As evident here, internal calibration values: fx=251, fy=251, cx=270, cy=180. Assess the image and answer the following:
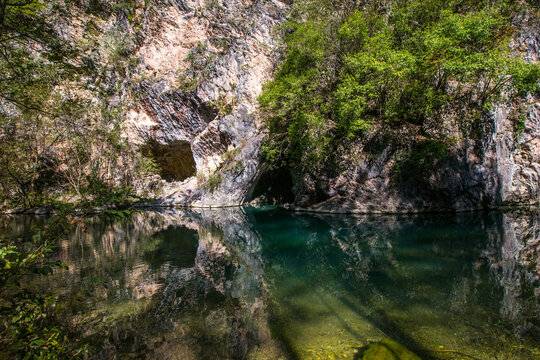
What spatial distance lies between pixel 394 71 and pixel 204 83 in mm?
21905

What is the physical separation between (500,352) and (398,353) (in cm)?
131

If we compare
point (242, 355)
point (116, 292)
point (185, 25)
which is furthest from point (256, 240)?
point (185, 25)

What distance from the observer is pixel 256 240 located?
10859mm

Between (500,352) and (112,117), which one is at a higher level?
(112,117)

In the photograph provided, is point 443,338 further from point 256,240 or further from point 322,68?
point 322,68

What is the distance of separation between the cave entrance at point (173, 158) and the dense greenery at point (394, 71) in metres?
16.8

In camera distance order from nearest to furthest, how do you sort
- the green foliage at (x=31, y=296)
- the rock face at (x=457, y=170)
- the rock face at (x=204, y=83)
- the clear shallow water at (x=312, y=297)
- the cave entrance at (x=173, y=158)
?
the green foliage at (x=31, y=296) → the clear shallow water at (x=312, y=297) → the rock face at (x=457, y=170) → the rock face at (x=204, y=83) → the cave entrance at (x=173, y=158)

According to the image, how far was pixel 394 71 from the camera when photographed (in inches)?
553

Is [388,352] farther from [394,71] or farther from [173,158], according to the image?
[173,158]

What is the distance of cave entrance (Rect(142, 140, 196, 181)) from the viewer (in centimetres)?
3172

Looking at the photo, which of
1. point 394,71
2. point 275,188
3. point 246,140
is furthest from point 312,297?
point 275,188

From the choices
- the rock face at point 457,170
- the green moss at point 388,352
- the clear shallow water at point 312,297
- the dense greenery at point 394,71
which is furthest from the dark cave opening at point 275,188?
the green moss at point 388,352

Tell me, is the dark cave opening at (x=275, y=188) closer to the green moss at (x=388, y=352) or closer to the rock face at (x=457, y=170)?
the rock face at (x=457, y=170)

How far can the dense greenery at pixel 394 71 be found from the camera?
43.0 ft
